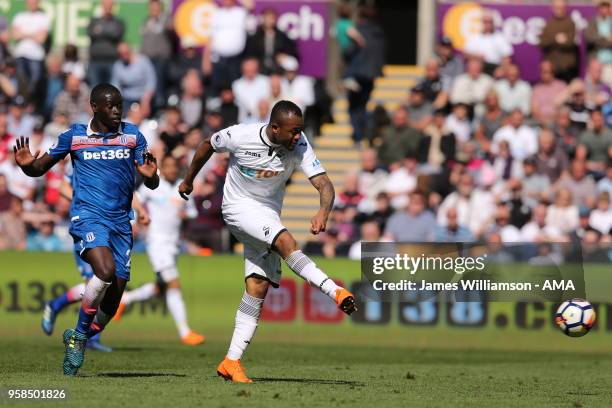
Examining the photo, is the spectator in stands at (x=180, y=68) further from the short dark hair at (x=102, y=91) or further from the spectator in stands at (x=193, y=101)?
the short dark hair at (x=102, y=91)

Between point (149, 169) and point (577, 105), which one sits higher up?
point (149, 169)

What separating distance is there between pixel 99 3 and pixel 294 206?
659 centimetres

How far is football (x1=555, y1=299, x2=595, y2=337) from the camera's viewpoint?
13430 millimetres

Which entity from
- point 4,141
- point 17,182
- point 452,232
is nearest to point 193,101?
point 4,141

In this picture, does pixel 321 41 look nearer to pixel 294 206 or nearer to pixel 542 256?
pixel 294 206

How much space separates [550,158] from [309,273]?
12301 millimetres

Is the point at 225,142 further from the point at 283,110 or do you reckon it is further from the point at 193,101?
the point at 193,101

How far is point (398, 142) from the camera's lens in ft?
82.7

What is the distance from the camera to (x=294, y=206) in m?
26.2

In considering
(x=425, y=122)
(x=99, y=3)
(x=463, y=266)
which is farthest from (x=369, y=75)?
(x=463, y=266)

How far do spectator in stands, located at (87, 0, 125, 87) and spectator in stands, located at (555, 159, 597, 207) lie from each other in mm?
8912

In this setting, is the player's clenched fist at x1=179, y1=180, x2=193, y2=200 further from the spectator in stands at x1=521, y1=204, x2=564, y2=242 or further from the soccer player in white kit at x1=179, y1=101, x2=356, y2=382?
the spectator in stands at x1=521, y1=204, x2=564, y2=242

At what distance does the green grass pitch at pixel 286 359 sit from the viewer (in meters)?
12.4

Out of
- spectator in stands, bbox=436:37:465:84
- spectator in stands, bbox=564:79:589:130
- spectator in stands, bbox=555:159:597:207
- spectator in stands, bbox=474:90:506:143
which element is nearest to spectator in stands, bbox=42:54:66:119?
spectator in stands, bbox=436:37:465:84
